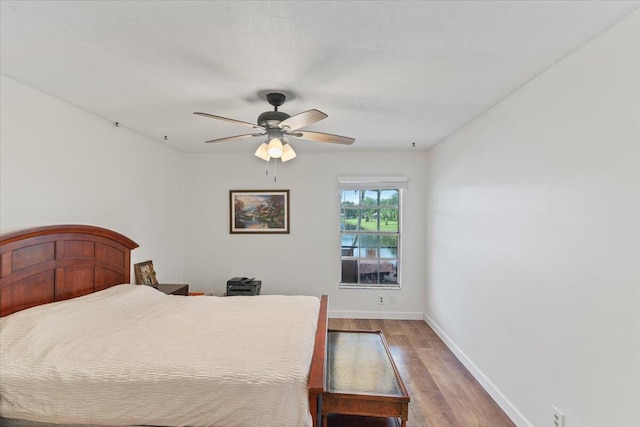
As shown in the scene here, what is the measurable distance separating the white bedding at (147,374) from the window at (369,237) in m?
2.61

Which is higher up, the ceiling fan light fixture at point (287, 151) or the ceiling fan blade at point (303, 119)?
the ceiling fan blade at point (303, 119)

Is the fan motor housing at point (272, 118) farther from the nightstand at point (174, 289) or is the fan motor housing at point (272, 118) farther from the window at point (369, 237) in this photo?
the window at point (369, 237)

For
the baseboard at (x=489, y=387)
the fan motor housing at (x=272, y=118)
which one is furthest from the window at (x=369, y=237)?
the fan motor housing at (x=272, y=118)

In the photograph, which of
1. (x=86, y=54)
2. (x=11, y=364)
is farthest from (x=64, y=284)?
Answer: (x=86, y=54)

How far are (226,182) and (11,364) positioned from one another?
3.23 metres

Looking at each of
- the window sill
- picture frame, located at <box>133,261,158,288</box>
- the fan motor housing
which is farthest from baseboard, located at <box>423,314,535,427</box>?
picture frame, located at <box>133,261,158,288</box>

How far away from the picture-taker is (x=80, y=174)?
9.15ft

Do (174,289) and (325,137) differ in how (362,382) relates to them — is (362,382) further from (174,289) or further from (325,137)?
(174,289)

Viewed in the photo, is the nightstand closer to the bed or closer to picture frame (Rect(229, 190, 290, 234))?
the bed

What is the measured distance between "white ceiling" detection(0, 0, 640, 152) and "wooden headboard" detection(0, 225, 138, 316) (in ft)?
3.72

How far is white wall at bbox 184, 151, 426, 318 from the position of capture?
4.53 metres

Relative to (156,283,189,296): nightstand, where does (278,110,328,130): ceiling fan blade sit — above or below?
above

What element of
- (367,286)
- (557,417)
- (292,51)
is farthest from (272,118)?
(367,286)

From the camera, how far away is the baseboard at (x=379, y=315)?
4.54 meters
